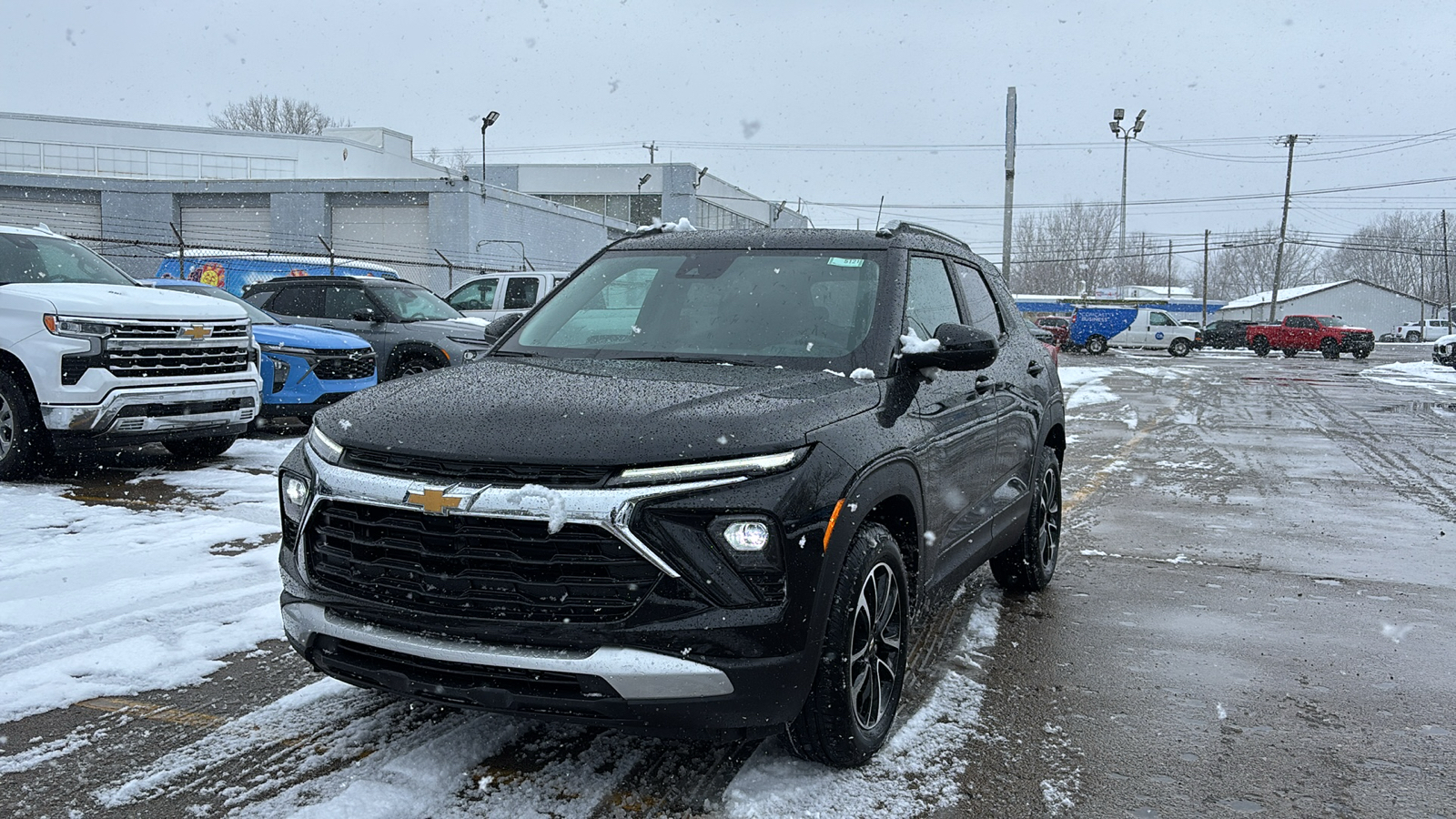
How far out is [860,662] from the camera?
3.32 m

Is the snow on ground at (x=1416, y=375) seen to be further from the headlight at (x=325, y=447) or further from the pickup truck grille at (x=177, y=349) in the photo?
the headlight at (x=325, y=447)

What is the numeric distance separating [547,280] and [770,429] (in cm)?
1312

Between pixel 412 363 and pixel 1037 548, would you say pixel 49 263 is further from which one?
pixel 1037 548

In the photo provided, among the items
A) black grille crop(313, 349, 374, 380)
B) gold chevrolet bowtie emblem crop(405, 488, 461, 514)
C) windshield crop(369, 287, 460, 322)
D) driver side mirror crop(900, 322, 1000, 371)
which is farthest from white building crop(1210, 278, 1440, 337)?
gold chevrolet bowtie emblem crop(405, 488, 461, 514)

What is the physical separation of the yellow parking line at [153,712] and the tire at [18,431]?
4579 mm

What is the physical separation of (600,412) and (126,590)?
3.20 meters

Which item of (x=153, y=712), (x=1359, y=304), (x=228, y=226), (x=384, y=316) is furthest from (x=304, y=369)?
(x=1359, y=304)

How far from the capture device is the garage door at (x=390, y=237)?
118 ft

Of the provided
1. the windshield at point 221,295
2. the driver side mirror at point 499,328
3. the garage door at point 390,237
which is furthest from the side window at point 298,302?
the garage door at point 390,237

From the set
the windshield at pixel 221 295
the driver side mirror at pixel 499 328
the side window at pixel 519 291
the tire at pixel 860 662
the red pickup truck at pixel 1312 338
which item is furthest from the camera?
the red pickup truck at pixel 1312 338

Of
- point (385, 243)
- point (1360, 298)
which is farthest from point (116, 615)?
point (1360, 298)

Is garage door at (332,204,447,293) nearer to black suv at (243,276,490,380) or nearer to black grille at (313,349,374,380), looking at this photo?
black suv at (243,276,490,380)

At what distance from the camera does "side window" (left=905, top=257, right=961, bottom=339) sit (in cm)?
417

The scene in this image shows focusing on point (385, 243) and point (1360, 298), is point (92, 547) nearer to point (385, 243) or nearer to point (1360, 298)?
point (385, 243)
